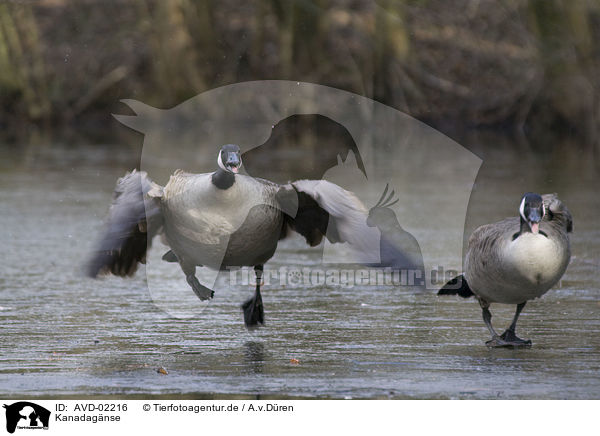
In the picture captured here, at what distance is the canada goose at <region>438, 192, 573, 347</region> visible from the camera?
21.7 feet

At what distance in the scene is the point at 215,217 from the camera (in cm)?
735

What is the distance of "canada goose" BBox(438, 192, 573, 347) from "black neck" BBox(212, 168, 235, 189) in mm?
1648

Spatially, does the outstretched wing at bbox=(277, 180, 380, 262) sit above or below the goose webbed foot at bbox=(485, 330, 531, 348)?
above

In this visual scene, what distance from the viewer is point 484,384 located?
610 centimetres

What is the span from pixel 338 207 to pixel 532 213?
1483mm
